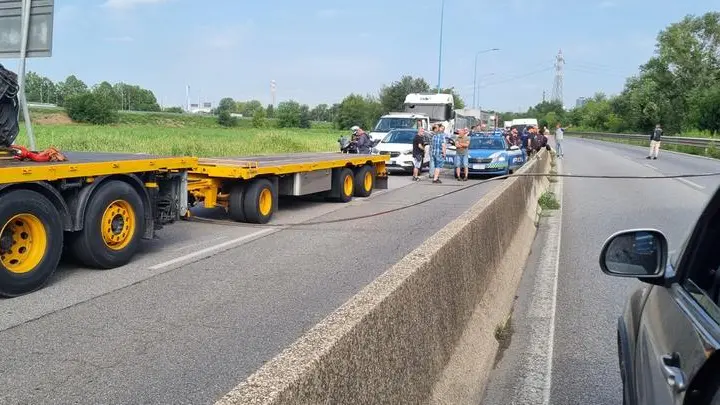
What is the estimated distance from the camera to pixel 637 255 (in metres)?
2.68

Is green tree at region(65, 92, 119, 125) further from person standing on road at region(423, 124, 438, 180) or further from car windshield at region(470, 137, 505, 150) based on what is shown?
person standing on road at region(423, 124, 438, 180)

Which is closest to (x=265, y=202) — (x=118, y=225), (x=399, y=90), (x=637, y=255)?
(x=118, y=225)

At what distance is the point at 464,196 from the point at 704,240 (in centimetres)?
1339

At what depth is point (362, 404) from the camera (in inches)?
95.0

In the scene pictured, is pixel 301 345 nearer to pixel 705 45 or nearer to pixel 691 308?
pixel 691 308

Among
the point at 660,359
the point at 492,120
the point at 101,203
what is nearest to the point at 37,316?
the point at 101,203

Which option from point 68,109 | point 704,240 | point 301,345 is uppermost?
point 68,109

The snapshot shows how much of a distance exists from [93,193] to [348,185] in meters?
8.02

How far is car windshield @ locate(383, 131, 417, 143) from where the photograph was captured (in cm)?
2366

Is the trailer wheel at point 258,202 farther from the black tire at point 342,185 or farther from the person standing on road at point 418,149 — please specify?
the person standing on road at point 418,149

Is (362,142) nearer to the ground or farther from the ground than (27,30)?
nearer to the ground

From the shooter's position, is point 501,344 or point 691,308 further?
point 501,344

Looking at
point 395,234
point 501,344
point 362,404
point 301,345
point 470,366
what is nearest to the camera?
point 301,345

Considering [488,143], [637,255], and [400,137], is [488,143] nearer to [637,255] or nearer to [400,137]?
[400,137]
